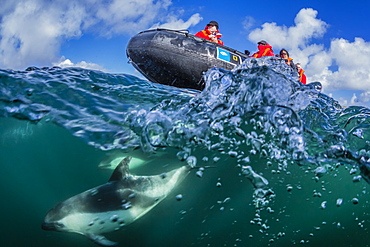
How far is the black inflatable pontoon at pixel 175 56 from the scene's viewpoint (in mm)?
9344

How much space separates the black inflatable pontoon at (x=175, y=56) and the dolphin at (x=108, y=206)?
547 centimetres

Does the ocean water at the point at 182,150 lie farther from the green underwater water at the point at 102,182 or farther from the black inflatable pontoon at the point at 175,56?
the black inflatable pontoon at the point at 175,56

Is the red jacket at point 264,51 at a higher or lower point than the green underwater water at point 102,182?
higher

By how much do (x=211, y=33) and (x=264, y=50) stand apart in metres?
2.07

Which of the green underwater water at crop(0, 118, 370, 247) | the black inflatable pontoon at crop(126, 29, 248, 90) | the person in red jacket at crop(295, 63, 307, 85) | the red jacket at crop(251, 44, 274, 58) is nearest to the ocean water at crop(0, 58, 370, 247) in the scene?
the green underwater water at crop(0, 118, 370, 247)

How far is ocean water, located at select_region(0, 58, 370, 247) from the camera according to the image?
4.50m

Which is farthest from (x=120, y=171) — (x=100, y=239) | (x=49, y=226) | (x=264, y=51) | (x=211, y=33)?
(x=264, y=51)

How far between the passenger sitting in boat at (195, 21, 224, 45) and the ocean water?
21.3 feet

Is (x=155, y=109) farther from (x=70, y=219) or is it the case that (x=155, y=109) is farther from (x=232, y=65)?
(x=232, y=65)

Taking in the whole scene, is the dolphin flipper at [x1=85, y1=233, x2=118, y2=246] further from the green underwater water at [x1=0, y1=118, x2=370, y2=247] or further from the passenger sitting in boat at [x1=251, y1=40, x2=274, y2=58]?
the passenger sitting in boat at [x1=251, y1=40, x2=274, y2=58]

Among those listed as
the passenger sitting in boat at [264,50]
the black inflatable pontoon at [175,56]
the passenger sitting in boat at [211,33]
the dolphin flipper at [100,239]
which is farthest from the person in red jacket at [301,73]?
the dolphin flipper at [100,239]

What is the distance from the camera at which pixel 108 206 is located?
4.16m

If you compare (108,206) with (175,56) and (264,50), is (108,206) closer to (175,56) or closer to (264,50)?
(175,56)

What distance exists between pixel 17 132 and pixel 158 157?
2159 mm
